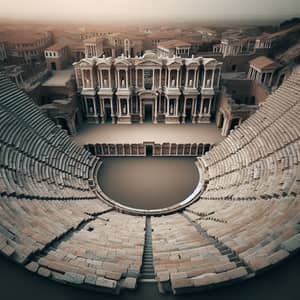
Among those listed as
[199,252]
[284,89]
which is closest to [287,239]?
[199,252]

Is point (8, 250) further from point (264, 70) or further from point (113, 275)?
point (264, 70)

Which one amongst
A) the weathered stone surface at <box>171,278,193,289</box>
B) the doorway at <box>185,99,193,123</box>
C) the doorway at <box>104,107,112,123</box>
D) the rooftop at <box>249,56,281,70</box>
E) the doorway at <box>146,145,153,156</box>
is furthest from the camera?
the rooftop at <box>249,56,281,70</box>

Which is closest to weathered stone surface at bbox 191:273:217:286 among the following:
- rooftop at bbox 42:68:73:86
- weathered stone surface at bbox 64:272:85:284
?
weathered stone surface at bbox 64:272:85:284

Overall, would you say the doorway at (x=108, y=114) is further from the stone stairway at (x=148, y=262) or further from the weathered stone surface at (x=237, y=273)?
the weathered stone surface at (x=237, y=273)

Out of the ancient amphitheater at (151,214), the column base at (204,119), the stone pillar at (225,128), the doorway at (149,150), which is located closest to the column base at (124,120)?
the doorway at (149,150)

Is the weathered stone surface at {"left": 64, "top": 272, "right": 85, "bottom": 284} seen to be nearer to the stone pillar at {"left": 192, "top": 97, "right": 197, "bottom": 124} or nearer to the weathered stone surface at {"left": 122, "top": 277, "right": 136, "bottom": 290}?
the weathered stone surface at {"left": 122, "top": 277, "right": 136, "bottom": 290}
